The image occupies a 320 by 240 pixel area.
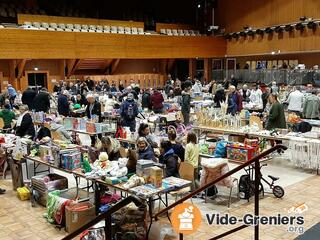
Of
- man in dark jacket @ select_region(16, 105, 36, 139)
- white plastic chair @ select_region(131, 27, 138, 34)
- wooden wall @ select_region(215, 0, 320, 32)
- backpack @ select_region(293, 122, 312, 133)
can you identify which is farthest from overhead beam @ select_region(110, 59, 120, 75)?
backpack @ select_region(293, 122, 312, 133)

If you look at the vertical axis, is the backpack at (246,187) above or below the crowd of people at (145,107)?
below

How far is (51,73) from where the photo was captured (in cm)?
2373

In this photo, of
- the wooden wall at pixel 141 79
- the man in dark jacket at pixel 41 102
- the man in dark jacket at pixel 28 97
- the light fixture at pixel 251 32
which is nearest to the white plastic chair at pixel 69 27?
the wooden wall at pixel 141 79

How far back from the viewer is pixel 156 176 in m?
5.84

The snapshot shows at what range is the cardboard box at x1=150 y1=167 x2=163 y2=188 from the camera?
5.84m

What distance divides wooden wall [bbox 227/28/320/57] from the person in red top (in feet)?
41.4

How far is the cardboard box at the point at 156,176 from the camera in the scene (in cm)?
584

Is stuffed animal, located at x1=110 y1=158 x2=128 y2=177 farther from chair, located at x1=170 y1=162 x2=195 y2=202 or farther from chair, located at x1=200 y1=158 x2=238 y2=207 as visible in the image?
chair, located at x1=200 y1=158 x2=238 y2=207

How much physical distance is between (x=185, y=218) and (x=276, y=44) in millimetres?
22736

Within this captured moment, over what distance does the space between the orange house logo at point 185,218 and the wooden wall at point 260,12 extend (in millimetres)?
21401

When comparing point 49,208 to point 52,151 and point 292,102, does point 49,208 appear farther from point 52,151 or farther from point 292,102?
point 292,102

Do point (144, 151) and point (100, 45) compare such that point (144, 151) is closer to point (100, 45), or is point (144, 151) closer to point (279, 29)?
point (100, 45)

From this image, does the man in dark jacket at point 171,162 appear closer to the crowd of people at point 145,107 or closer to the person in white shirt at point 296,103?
the crowd of people at point 145,107

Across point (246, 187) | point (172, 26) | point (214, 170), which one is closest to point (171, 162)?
point (214, 170)
